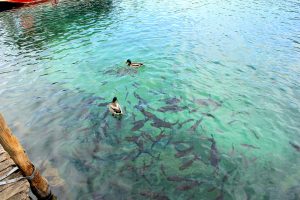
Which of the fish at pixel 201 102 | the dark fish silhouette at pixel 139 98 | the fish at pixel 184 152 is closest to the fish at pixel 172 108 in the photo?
the fish at pixel 201 102

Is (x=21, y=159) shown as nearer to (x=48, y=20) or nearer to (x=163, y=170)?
(x=163, y=170)

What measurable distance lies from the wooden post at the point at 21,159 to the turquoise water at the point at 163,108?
846mm

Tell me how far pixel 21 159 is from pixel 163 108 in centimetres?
710

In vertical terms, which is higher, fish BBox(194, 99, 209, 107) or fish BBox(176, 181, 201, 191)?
fish BBox(176, 181, 201, 191)

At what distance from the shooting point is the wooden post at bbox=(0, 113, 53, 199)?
6852mm

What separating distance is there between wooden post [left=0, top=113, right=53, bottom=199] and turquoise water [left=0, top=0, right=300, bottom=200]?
846 millimetres

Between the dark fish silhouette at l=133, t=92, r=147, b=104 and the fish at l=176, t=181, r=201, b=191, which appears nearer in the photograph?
the fish at l=176, t=181, r=201, b=191

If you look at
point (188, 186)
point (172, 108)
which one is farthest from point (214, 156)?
point (172, 108)

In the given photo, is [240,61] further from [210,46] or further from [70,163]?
[70,163]

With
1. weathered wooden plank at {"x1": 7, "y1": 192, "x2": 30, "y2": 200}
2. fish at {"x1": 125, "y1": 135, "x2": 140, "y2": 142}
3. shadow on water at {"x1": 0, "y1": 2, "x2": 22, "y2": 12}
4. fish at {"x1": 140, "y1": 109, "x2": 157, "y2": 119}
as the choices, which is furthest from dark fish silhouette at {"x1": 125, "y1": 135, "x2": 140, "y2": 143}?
shadow on water at {"x1": 0, "y1": 2, "x2": 22, "y2": 12}

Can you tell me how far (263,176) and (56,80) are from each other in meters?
12.9

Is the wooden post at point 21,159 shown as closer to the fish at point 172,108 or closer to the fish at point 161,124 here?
the fish at point 161,124

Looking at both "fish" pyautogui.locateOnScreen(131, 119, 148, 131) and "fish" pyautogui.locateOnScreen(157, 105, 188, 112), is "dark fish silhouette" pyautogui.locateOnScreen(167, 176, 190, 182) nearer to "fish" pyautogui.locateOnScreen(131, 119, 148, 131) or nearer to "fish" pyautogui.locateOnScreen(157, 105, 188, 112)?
"fish" pyautogui.locateOnScreen(131, 119, 148, 131)

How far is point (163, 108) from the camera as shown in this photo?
512 inches
